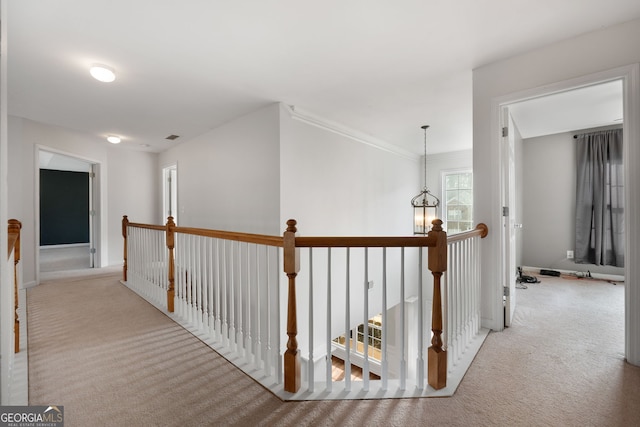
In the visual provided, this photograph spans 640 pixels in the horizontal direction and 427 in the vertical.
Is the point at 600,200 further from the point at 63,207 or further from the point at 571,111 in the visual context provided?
the point at 63,207

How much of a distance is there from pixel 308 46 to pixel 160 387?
258 centimetres

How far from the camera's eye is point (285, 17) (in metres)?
1.91

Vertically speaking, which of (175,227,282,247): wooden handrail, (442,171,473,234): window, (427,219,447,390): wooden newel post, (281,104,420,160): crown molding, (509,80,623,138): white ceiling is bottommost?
(427,219,447,390): wooden newel post

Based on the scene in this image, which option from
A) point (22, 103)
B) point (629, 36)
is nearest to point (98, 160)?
point (22, 103)

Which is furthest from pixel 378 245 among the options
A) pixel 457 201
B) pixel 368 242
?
pixel 457 201

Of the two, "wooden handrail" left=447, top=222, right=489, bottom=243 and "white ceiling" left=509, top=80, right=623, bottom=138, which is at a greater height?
"white ceiling" left=509, top=80, right=623, bottom=138

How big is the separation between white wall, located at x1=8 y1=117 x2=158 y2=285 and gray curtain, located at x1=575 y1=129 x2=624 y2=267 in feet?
26.0

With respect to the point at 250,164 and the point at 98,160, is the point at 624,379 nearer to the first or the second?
the point at 250,164

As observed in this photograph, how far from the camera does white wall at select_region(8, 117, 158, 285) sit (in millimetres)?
3914

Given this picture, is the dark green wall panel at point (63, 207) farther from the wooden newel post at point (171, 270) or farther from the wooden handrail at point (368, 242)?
the wooden handrail at point (368, 242)

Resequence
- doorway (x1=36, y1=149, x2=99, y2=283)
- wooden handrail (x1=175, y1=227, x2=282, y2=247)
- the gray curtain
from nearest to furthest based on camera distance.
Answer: wooden handrail (x1=175, y1=227, x2=282, y2=247), the gray curtain, doorway (x1=36, y1=149, x2=99, y2=283)

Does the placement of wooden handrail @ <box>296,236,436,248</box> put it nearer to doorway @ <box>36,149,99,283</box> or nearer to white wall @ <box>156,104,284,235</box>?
white wall @ <box>156,104,284,235</box>

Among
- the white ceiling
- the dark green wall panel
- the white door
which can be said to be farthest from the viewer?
the dark green wall panel

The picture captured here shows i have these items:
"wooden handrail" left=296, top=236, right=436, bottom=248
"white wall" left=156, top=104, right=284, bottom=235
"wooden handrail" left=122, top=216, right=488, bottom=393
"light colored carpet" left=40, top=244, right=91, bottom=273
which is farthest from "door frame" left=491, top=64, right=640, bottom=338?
"light colored carpet" left=40, top=244, right=91, bottom=273
